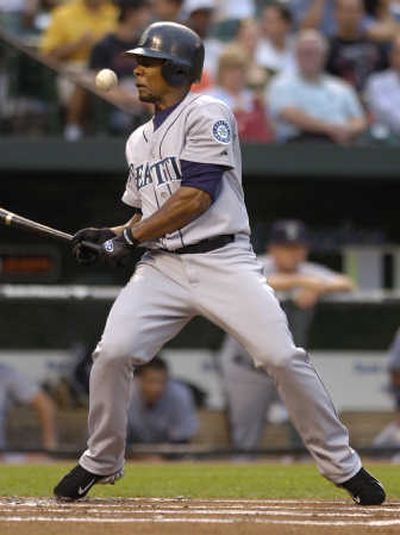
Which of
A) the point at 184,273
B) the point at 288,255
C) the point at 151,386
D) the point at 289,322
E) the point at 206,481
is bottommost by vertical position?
the point at 151,386

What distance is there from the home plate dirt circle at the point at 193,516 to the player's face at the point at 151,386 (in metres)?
3.85

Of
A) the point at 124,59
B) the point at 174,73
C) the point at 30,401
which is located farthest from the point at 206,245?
the point at 124,59

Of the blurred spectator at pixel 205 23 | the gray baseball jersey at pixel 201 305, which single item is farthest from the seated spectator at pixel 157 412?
the gray baseball jersey at pixel 201 305

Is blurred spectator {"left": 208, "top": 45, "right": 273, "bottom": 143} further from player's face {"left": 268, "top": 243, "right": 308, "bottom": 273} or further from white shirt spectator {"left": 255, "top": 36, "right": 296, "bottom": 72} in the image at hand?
player's face {"left": 268, "top": 243, "right": 308, "bottom": 273}

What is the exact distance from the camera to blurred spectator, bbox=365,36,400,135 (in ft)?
39.9

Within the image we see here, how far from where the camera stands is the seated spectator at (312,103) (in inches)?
456

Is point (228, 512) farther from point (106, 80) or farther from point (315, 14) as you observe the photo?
point (315, 14)

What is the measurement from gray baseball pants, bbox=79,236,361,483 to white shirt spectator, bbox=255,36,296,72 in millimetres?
6768

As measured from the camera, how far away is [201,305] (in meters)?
5.60

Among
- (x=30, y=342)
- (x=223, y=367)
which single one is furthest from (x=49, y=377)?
(x=223, y=367)

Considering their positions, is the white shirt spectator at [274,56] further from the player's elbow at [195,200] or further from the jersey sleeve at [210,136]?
the player's elbow at [195,200]

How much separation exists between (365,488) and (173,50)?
71.8 inches

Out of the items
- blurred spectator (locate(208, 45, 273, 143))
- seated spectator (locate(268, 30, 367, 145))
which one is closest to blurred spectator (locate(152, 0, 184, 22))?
blurred spectator (locate(208, 45, 273, 143))

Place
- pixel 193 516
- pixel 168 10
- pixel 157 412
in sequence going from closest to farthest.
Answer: pixel 193 516 → pixel 157 412 → pixel 168 10
